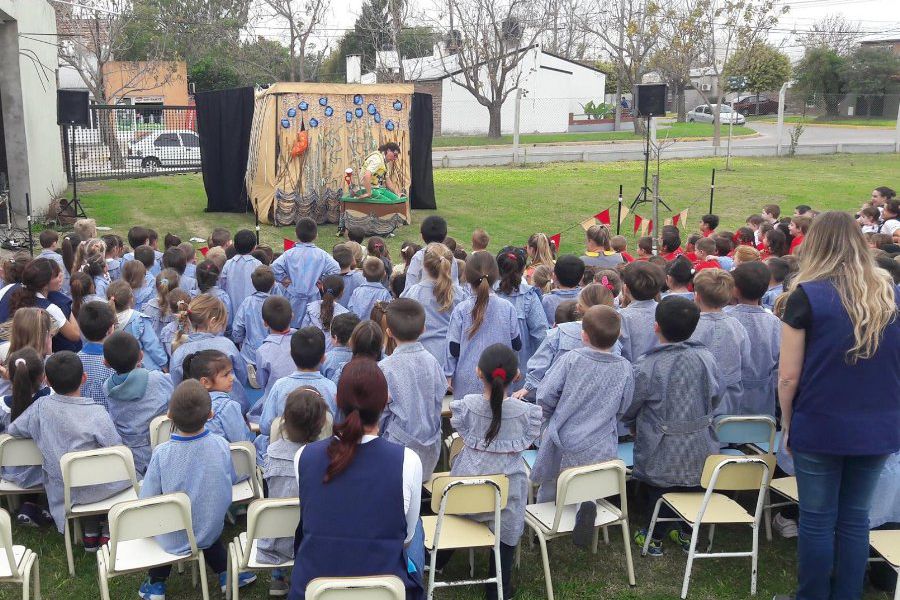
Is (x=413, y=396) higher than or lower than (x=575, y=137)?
lower

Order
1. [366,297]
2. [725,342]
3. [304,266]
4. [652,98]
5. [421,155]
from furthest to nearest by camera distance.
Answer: [421,155] < [652,98] < [304,266] < [366,297] < [725,342]

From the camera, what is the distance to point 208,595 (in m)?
3.72

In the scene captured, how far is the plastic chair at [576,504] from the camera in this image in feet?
11.9

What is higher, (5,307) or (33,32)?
(33,32)

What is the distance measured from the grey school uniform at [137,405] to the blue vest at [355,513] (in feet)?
6.17

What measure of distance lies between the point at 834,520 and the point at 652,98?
1173cm

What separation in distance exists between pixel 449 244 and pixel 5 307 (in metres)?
3.44

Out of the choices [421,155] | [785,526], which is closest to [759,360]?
[785,526]

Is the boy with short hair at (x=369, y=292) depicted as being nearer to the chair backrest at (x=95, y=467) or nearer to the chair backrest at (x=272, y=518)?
the chair backrest at (x=95, y=467)

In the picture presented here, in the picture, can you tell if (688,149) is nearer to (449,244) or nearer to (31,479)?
(449,244)

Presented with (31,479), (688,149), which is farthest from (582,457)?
(688,149)

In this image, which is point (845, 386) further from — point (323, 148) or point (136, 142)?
point (136, 142)

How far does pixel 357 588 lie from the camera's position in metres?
2.73

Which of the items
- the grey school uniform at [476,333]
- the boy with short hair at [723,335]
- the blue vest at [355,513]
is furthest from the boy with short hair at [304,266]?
the blue vest at [355,513]
